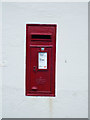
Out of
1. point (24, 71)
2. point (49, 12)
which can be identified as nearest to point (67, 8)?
point (49, 12)

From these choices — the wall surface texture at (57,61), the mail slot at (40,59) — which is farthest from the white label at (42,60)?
the wall surface texture at (57,61)

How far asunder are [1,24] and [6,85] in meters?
1.22

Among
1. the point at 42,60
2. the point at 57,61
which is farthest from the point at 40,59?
the point at 57,61

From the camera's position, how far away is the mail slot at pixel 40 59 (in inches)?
135

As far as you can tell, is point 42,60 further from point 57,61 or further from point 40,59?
point 57,61

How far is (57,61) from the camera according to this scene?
11.3ft

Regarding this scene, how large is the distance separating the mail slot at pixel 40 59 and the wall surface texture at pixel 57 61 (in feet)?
0.29

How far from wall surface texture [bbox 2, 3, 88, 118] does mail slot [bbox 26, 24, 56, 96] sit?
0.09 m

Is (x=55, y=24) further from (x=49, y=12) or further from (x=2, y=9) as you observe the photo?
(x=2, y=9)

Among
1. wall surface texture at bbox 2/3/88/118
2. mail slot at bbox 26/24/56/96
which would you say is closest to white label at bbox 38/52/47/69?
mail slot at bbox 26/24/56/96

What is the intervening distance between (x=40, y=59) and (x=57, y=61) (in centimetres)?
34

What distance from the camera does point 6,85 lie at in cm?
348

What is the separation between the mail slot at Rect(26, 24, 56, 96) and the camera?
342 centimetres

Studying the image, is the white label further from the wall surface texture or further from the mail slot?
the wall surface texture
